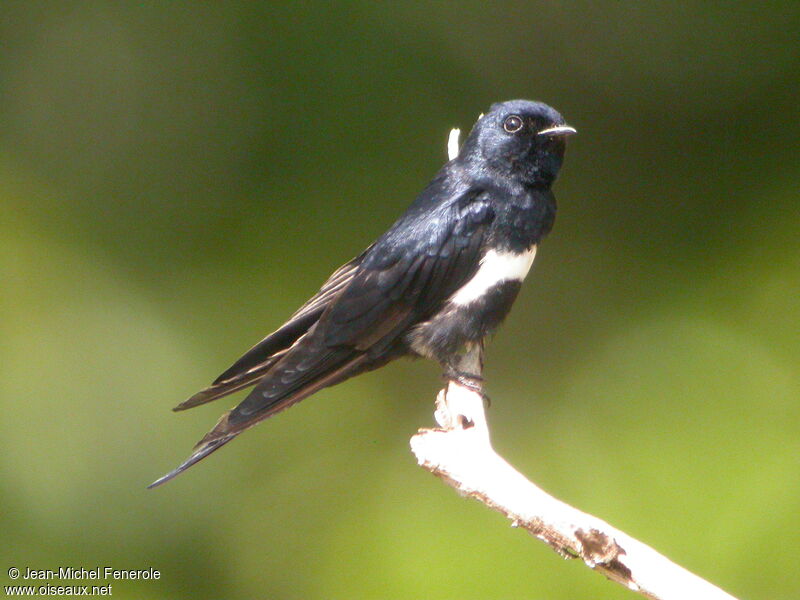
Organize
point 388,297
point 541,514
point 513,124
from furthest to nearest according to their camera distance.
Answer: point 513,124 → point 388,297 → point 541,514

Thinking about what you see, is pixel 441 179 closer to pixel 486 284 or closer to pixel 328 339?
pixel 486 284

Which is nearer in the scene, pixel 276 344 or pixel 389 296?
pixel 389 296

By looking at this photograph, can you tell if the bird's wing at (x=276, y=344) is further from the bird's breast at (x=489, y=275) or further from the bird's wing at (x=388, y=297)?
the bird's breast at (x=489, y=275)

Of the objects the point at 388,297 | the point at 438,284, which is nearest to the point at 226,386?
the point at 388,297

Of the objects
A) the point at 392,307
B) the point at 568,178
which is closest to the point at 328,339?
the point at 392,307

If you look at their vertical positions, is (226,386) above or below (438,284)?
below

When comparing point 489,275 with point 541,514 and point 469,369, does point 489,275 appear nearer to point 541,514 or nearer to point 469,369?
point 469,369
